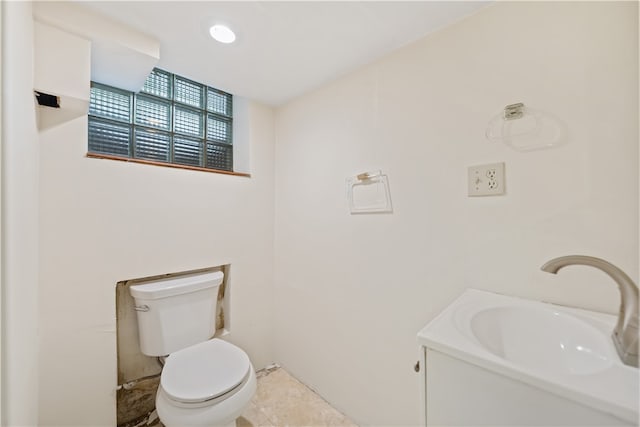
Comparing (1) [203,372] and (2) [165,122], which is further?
(2) [165,122]

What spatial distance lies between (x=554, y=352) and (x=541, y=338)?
46mm

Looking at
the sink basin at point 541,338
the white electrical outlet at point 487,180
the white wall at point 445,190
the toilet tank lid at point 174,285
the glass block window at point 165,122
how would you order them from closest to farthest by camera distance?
the sink basin at point 541,338 → the white wall at point 445,190 → the white electrical outlet at point 487,180 → the toilet tank lid at point 174,285 → the glass block window at point 165,122

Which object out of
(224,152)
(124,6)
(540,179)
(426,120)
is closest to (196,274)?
(224,152)

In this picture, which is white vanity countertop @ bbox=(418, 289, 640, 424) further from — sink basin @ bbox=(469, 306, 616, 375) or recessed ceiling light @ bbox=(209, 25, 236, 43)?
recessed ceiling light @ bbox=(209, 25, 236, 43)

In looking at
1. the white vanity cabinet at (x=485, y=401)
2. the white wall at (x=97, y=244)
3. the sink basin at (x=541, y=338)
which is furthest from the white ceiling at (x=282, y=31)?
the white vanity cabinet at (x=485, y=401)

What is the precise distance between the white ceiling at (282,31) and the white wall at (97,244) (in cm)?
59

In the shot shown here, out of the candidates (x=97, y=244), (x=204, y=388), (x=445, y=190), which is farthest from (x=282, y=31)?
(x=204, y=388)

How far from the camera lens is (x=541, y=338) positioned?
82 centimetres

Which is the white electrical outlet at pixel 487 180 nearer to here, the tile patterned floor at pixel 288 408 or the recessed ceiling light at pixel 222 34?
the recessed ceiling light at pixel 222 34

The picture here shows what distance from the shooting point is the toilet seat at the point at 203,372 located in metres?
1.15

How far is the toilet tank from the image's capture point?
57.0 inches

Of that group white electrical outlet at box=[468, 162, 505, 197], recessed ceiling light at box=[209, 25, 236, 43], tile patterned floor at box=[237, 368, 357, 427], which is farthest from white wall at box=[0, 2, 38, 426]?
white electrical outlet at box=[468, 162, 505, 197]

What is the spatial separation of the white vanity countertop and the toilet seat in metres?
0.96

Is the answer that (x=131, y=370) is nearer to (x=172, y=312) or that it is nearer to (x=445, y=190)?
(x=172, y=312)
